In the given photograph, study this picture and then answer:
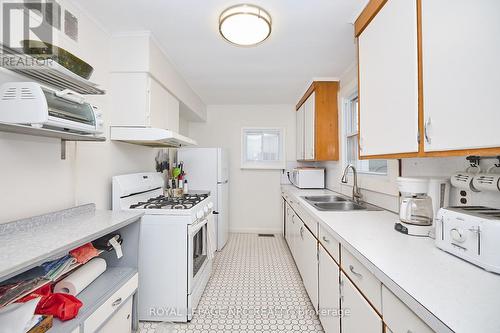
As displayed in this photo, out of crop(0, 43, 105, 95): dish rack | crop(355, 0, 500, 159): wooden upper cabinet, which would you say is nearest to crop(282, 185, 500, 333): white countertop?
crop(355, 0, 500, 159): wooden upper cabinet

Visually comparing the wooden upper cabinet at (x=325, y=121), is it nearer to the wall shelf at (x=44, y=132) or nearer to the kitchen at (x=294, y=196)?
the kitchen at (x=294, y=196)

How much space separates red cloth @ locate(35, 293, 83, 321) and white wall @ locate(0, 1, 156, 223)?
19.0 inches

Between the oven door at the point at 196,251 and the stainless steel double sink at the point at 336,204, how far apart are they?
107cm

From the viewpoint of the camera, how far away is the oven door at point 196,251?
1.85m

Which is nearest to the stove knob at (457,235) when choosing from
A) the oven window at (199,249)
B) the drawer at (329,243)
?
the drawer at (329,243)

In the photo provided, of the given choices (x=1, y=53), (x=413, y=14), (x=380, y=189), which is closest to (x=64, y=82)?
(x=1, y=53)

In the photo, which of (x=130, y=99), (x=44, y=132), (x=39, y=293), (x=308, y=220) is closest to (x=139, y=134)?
(x=130, y=99)

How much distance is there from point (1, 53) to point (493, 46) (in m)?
2.12

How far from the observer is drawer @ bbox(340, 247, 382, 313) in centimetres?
93

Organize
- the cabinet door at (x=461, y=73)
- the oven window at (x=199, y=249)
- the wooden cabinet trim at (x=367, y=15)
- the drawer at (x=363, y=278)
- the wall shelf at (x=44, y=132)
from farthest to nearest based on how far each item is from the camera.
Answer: the oven window at (x=199, y=249)
the wooden cabinet trim at (x=367, y=15)
the wall shelf at (x=44, y=132)
the drawer at (x=363, y=278)
the cabinet door at (x=461, y=73)

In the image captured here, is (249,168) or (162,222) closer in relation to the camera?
(162,222)

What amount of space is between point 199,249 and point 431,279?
1.82 m

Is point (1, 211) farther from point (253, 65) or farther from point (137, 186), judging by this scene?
point (253, 65)

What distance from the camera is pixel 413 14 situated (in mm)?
1136
